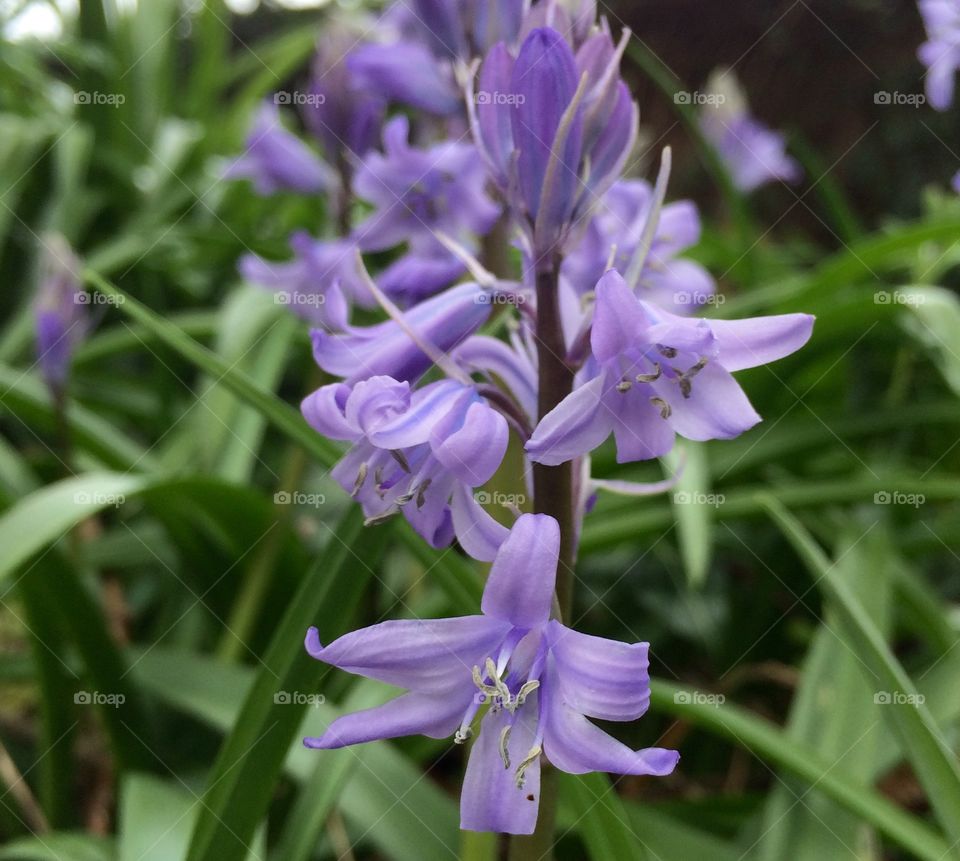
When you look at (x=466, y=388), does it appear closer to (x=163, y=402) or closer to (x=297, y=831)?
(x=297, y=831)

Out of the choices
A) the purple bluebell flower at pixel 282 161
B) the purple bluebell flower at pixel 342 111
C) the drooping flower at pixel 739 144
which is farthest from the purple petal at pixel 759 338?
the drooping flower at pixel 739 144

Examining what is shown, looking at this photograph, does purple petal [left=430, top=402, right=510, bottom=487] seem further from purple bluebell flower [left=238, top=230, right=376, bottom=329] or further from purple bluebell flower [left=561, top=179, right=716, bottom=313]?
purple bluebell flower [left=238, top=230, right=376, bottom=329]

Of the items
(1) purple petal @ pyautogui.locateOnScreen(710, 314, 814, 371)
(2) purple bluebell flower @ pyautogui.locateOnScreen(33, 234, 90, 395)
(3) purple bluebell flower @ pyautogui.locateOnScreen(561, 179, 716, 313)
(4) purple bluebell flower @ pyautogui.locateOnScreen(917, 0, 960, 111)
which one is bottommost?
(1) purple petal @ pyautogui.locateOnScreen(710, 314, 814, 371)

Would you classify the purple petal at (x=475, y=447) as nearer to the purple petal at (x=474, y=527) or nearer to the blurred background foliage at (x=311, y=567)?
the purple petal at (x=474, y=527)

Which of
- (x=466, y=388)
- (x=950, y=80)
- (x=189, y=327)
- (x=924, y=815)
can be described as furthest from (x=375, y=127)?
(x=924, y=815)

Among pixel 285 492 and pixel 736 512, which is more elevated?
pixel 736 512

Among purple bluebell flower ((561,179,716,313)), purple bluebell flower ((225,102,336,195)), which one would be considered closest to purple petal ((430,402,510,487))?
purple bluebell flower ((561,179,716,313))

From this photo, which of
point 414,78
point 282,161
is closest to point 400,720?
point 414,78
